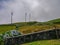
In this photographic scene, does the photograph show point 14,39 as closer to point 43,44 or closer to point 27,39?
point 27,39

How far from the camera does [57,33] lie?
78.3ft

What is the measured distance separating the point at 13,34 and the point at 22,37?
125cm

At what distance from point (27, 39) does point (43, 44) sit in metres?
4.05

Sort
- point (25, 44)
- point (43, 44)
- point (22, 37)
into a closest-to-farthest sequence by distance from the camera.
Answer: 1. point (43, 44)
2. point (25, 44)
3. point (22, 37)

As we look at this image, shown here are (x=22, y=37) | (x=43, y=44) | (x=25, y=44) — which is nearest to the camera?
(x=43, y=44)

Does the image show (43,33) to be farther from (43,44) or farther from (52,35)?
(43,44)

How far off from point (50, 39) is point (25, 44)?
3.21 metres

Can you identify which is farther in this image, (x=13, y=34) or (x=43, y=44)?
(x=13, y=34)

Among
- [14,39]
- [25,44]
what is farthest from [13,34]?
[25,44]

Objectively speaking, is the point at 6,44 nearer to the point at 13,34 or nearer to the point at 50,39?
the point at 13,34

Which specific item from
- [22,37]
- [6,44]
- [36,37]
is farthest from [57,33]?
[6,44]

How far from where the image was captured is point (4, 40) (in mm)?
23375

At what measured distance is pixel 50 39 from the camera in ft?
77.3

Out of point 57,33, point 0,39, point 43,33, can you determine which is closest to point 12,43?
point 0,39
